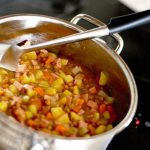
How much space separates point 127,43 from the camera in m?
1.19

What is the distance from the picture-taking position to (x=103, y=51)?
971 mm

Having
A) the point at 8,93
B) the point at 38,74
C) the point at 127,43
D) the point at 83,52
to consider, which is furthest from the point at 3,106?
the point at 127,43

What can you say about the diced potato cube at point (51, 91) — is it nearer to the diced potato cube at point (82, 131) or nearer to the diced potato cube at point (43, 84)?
the diced potato cube at point (43, 84)

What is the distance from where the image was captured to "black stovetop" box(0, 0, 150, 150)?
37.7 inches

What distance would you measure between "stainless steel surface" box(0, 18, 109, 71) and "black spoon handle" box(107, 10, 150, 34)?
0.02m

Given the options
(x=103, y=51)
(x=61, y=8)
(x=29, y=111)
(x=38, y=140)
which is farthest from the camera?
(x=61, y=8)

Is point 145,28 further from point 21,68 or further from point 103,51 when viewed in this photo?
point 21,68

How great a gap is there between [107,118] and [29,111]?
0.20 m

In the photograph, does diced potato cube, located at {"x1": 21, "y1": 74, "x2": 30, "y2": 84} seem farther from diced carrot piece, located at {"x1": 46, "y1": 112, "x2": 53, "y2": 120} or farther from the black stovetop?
the black stovetop

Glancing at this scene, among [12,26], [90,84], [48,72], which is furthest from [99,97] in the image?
[12,26]

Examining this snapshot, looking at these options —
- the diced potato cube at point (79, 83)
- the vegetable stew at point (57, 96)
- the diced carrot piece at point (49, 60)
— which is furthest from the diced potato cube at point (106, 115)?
the diced carrot piece at point (49, 60)

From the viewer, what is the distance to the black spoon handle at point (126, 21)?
862mm

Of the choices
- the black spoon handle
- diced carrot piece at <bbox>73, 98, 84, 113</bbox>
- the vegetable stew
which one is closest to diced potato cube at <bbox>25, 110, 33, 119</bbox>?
the vegetable stew

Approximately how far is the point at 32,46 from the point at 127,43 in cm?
39
